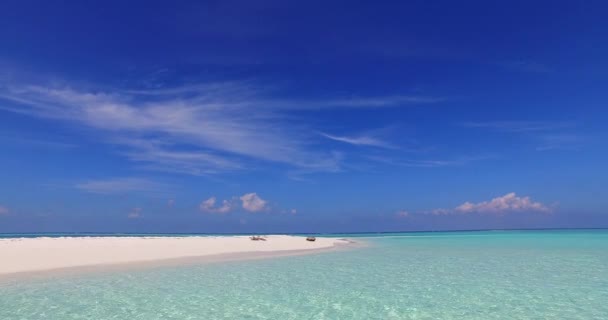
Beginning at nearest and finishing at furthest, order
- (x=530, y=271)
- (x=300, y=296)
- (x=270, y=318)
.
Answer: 1. (x=270, y=318)
2. (x=300, y=296)
3. (x=530, y=271)

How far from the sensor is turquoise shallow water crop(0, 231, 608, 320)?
1212 centimetres

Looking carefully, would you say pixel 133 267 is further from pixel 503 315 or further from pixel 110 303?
pixel 503 315

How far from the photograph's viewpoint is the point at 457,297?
47.1ft

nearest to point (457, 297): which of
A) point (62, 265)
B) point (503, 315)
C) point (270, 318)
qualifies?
point (503, 315)

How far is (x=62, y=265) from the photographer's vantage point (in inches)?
923

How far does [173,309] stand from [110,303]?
247 cm

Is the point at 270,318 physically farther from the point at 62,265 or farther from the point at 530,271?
the point at 62,265

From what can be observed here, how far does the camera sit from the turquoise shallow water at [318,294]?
12.1 m

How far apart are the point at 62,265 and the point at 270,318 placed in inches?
692

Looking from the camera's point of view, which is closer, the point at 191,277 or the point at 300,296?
the point at 300,296

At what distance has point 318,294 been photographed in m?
15.2

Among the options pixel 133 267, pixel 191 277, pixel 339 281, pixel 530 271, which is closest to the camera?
pixel 339 281

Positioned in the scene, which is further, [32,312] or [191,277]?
[191,277]

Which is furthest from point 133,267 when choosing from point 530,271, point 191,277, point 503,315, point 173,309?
point 530,271
